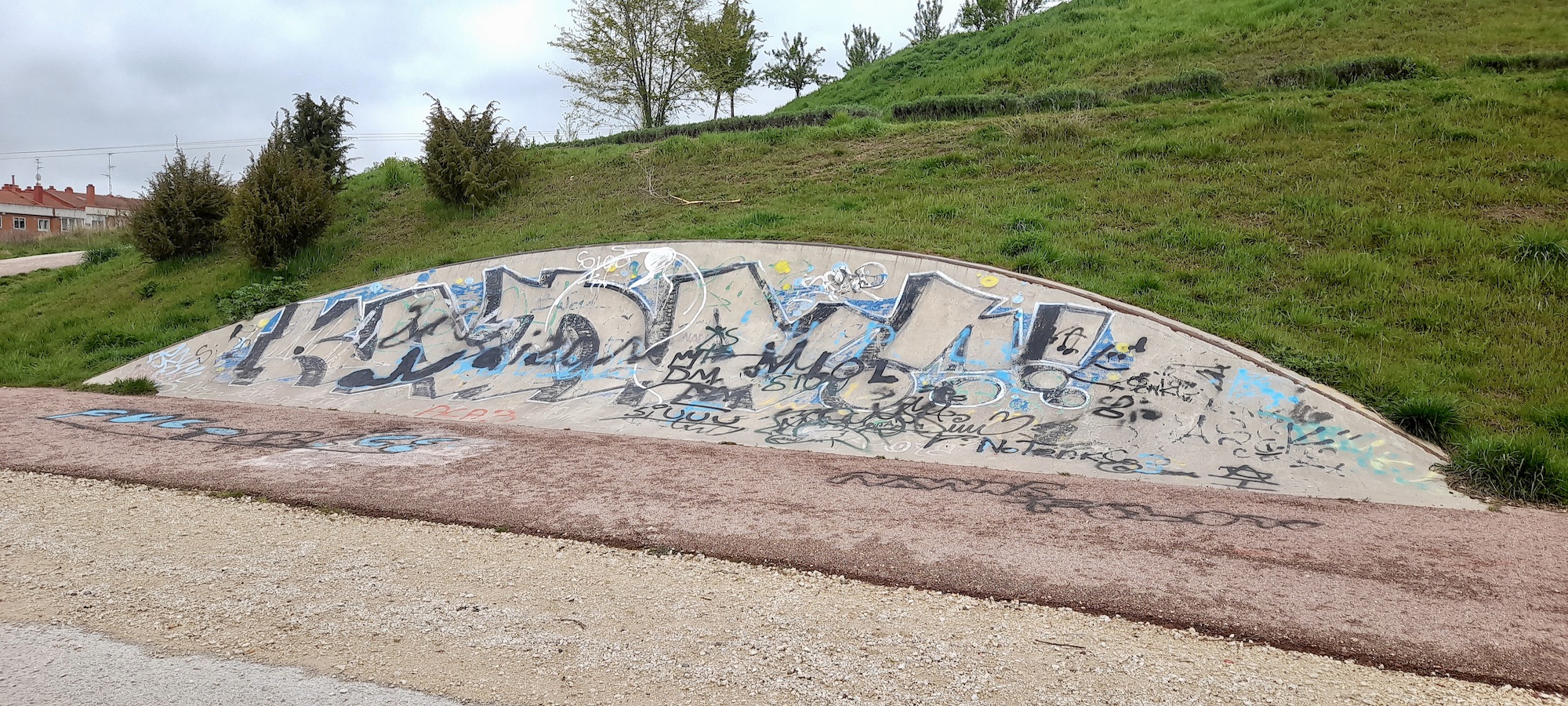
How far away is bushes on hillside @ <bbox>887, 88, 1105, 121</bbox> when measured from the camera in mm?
19688

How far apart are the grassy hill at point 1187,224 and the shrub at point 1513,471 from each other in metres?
0.03

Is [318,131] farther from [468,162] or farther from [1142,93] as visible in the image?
[1142,93]

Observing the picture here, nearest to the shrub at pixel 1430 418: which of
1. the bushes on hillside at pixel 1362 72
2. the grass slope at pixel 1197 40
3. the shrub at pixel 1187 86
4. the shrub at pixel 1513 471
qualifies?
the shrub at pixel 1513 471

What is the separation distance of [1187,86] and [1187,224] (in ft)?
26.2

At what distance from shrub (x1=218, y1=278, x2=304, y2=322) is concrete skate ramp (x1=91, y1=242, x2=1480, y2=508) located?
545 mm

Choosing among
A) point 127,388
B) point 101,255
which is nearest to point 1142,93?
point 127,388

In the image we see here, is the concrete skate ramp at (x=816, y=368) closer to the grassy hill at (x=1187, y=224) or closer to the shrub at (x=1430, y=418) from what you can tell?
the shrub at (x=1430, y=418)

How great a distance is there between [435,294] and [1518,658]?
15.5 metres

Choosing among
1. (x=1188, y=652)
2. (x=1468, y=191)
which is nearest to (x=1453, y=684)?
(x=1188, y=652)

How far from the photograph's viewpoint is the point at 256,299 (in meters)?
16.5

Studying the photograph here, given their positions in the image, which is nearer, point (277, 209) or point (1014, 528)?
point (1014, 528)

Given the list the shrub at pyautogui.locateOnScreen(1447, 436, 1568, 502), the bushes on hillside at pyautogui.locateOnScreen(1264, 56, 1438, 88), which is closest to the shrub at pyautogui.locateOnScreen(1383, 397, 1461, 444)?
the shrub at pyautogui.locateOnScreen(1447, 436, 1568, 502)

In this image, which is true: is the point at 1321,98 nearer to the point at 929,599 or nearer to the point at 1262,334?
the point at 1262,334

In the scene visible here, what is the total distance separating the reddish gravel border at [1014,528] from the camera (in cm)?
445
